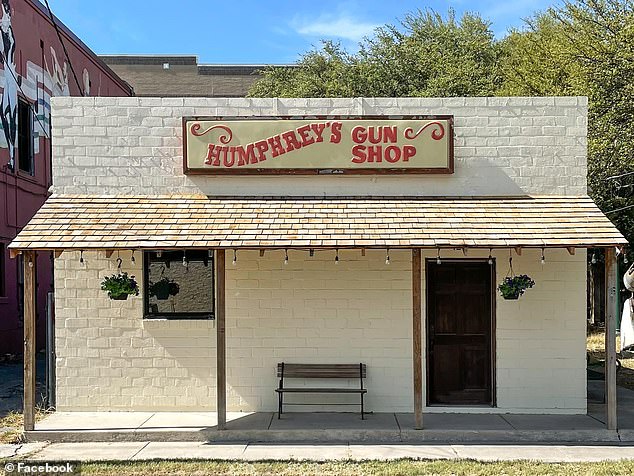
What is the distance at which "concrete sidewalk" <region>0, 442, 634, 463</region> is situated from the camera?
839 cm

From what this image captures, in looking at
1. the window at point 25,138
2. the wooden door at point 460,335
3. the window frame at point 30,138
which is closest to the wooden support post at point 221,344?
the wooden door at point 460,335

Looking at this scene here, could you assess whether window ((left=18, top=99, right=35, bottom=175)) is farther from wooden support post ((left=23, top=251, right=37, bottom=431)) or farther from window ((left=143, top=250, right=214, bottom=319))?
wooden support post ((left=23, top=251, right=37, bottom=431))

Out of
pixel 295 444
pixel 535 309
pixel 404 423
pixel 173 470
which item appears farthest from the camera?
pixel 535 309

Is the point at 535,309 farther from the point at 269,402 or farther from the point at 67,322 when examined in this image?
the point at 67,322

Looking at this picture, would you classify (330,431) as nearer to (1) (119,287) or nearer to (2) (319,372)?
(2) (319,372)

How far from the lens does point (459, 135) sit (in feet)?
34.7

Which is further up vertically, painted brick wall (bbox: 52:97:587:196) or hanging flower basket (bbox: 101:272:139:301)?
painted brick wall (bbox: 52:97:587:196)

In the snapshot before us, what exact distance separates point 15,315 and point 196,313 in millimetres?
7607

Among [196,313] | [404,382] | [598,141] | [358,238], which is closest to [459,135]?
[358,238]

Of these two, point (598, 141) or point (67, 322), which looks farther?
point (598, 141)

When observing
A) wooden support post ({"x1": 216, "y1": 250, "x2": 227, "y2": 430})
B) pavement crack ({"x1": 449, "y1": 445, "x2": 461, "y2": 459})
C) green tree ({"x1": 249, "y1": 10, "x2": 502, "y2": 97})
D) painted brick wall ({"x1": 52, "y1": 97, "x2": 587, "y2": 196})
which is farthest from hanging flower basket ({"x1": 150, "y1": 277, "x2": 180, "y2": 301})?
green tree ({"x1": 249, "y1": 10, "x2": 502, "y2": 97})

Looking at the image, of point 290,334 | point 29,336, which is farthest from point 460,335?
point 29,336

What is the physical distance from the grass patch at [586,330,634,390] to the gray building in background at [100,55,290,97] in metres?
26.8

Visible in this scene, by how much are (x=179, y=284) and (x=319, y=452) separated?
353 cm
